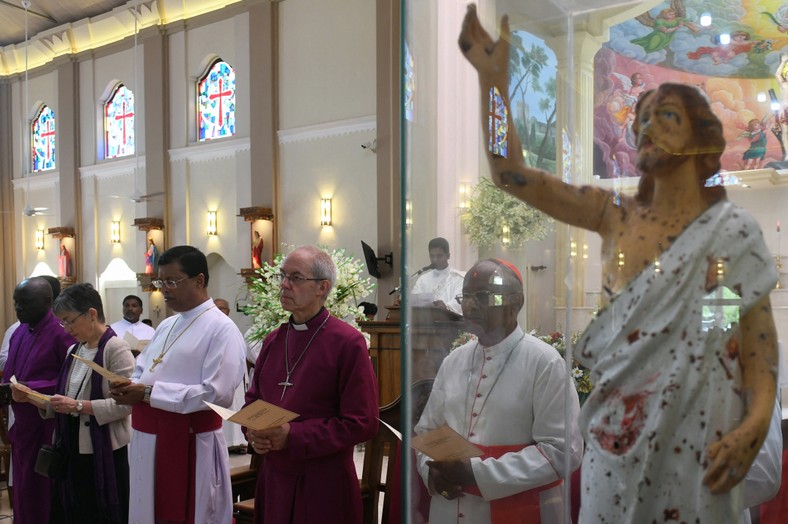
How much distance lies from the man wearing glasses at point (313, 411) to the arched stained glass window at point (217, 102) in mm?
11484

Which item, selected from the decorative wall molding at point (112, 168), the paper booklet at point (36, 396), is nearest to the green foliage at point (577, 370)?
the paper booklet at point (36, 396)

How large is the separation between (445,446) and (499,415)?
107 millimetres

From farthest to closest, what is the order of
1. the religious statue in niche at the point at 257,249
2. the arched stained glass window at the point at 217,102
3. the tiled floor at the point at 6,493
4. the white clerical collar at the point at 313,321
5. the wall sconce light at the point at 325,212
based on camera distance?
the arched stained glass window at the point at 217,102 < the religious statue in niche at the point at 257,249 < the wall sconce light at the point at 325,212 < the tiled floor at the point at 6,493 < the white clerical collar at the point at 313,321

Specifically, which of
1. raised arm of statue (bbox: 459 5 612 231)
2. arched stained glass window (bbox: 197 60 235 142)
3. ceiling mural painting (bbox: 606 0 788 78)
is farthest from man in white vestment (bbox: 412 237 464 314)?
arched stained glass window (bbox: 197 60 235 142)

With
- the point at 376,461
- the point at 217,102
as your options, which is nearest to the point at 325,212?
the point at 217,102

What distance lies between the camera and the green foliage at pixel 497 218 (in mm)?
1240

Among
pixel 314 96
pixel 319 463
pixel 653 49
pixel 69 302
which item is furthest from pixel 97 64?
pixel 653 49

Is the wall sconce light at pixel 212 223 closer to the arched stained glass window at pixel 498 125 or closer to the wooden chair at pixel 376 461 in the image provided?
the wooden chair at pixel 376 461

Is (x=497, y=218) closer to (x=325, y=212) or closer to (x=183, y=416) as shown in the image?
(x=183, y=416)

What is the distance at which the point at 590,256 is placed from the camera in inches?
45.5

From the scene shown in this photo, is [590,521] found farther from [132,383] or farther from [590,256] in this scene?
[132,383]

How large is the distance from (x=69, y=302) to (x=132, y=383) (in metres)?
0.77

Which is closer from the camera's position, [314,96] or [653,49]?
[653,49]

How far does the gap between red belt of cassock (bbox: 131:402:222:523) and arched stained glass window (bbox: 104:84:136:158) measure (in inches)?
518
